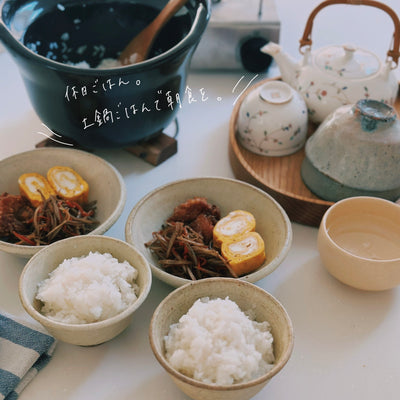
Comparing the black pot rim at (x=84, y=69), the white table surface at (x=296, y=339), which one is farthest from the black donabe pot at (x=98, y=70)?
the white table surface at (x=296, y=339)

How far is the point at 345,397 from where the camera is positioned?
2.90ft

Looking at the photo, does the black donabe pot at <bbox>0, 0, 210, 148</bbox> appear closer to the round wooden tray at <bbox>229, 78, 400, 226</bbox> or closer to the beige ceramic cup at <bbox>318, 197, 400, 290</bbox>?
the round wooden tray at <bbox>229, 78, 400, 226</bbox>

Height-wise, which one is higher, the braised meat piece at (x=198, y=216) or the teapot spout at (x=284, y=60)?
the teapot spout at (x=284, y=60)

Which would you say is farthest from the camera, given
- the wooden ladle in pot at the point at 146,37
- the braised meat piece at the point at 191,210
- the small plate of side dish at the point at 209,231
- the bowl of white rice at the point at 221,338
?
the wooden ladle in pot at the point at 146,37

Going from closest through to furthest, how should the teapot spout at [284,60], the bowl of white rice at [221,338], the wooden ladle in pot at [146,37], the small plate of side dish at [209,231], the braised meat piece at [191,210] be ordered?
the bowl of white rice at [221,338], the small plate of side dish at [209,231], the braised meat piece at [191,210], the wooden ladle in pot at [146,37], the teapot spout at [284,60]

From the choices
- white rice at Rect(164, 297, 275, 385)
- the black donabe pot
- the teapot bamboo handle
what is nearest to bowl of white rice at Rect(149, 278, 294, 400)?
white rice at Rect(164, 297, 275, 385)

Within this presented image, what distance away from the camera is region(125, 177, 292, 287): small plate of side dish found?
1.00 metres

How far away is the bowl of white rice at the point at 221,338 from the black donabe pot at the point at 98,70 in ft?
1.60

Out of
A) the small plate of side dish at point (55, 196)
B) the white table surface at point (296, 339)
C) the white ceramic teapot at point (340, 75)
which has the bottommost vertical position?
the white table surface at point (296, 339)

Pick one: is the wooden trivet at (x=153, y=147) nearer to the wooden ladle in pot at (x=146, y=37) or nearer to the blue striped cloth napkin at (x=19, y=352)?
the wooden ladle in pot at (x=146, y=37)

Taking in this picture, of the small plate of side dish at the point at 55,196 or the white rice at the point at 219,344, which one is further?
the small plate of side dish at the point at 55,196

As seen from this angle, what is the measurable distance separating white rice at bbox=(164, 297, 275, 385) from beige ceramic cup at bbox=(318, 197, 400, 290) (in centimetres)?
24

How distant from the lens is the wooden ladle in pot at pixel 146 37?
4.21ft

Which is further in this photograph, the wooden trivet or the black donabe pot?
the wooden trivet
